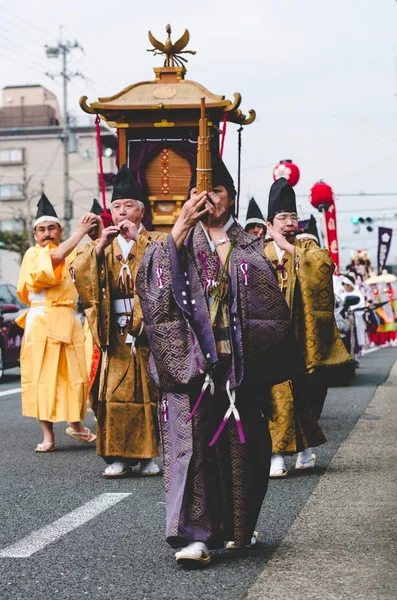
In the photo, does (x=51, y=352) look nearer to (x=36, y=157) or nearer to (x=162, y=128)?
(x=162, y=128)

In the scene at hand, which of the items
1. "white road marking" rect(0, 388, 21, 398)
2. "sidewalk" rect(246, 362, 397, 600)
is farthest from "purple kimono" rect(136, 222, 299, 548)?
"white road marking" rect(0, 388, 21, 398)

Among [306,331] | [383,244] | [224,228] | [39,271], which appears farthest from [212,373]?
[383,244]

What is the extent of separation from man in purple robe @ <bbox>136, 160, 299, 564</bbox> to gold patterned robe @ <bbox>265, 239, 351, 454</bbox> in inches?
98.7

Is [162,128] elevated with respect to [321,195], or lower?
elevated

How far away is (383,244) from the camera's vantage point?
38938mm

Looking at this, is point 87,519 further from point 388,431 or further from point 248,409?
point 388,431

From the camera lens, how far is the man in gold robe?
7.43 meters

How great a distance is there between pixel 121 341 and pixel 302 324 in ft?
3.98

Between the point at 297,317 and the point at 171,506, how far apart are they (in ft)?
9.80

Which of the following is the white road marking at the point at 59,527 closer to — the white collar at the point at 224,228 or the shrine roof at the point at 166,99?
the white collar at the point at 224,228

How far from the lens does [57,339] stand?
900cm

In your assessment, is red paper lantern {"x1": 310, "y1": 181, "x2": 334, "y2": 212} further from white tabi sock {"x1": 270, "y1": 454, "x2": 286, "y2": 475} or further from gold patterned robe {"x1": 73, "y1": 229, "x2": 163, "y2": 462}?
white tabi sock {"x1": 270, "y1": 454, "x2": 286, "y2": 475}

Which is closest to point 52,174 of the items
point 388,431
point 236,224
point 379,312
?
point 379,312

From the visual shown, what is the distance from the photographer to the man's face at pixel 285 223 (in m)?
7.53
